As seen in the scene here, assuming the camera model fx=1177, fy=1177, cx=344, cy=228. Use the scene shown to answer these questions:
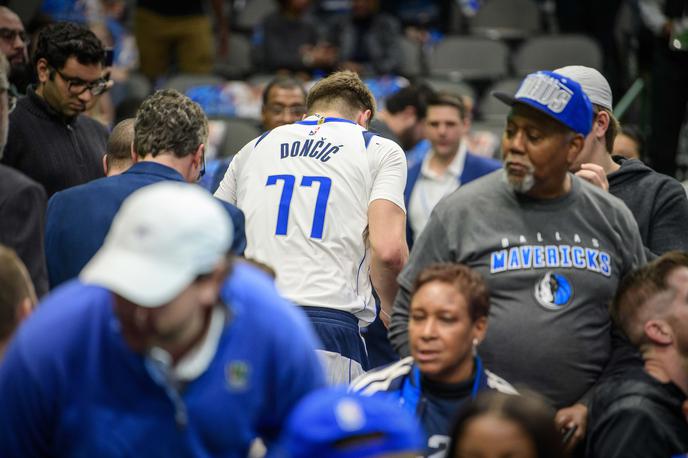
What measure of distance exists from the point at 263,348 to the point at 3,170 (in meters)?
1.67

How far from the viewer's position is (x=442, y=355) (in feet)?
13.4

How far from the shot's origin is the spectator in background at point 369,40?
1305 cm

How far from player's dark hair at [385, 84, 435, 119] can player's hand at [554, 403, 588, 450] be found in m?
5.60

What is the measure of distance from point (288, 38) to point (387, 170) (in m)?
7.62

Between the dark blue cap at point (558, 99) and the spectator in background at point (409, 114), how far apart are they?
5.11 m

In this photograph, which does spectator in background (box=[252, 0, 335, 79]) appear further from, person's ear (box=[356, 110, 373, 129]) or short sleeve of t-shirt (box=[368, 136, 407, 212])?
short sleeve of t-shirt (box=[368, 136, 407, 212])

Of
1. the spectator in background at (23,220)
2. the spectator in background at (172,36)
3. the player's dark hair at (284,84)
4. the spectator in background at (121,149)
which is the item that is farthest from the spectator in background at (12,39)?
the spectator in background at (172,36)

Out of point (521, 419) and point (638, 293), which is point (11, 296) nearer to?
point (521, 419)

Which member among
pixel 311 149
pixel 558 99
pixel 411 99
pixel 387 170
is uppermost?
pixel 558 99

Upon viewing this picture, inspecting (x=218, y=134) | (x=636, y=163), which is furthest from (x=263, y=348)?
(x=218, y=134)

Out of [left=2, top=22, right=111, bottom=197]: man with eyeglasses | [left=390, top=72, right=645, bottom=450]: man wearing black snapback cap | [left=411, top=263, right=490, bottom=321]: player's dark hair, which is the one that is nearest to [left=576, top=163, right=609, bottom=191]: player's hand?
[left=390, top=72, right=645, bottom=450]: man wearing black snapback cap

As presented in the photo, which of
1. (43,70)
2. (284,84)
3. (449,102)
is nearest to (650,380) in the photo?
(43,70)

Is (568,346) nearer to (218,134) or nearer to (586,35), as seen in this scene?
(218,134)

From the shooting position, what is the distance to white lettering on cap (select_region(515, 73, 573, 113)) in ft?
14.6
